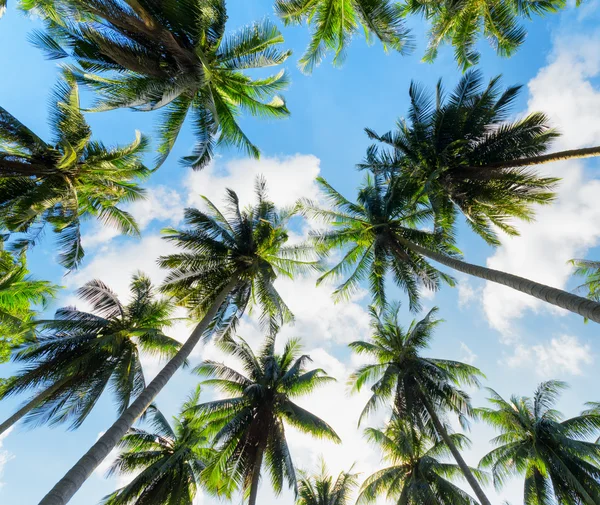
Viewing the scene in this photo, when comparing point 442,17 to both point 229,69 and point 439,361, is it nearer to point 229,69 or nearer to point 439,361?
point 229,69

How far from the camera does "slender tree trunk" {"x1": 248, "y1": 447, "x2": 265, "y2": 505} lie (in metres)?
13.5

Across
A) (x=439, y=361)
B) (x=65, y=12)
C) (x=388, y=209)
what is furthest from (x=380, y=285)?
(x=65, y=12)

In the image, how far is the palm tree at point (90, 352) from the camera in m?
12.5

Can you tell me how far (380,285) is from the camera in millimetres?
16359

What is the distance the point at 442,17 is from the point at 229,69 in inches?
295

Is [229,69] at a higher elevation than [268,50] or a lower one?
lower

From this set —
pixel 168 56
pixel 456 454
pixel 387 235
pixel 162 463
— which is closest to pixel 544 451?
pixel 456 454

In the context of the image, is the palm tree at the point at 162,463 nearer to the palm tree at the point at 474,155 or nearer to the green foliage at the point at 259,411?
the green foliage at the point at 259,411

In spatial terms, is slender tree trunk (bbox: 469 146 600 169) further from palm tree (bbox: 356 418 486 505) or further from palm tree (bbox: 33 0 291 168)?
palm tree (bbox: 356 418 486 505)

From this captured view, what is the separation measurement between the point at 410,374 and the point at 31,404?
49.8 feet

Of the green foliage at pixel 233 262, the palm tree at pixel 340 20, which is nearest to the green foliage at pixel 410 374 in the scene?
the green foliage at pixel 233 262

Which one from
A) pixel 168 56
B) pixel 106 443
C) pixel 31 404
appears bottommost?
pixel 106 443

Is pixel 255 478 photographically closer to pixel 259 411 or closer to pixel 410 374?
pixel 259 411

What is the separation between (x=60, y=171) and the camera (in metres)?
12.3
